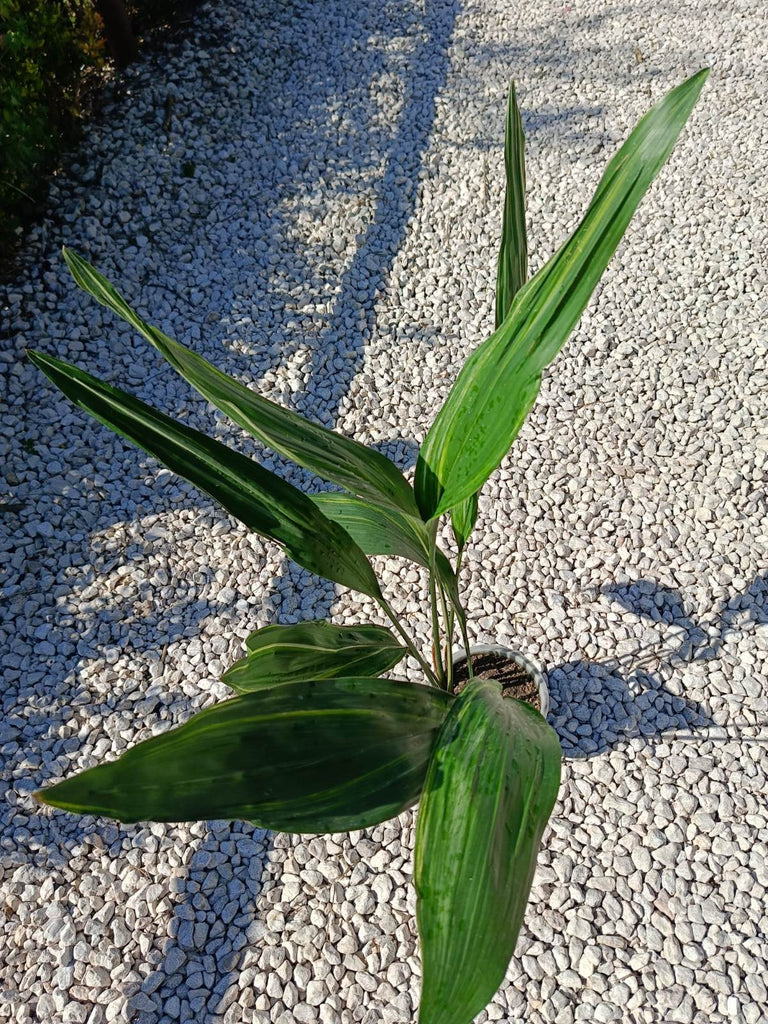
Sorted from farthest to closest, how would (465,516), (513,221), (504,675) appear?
(504,675)
(465,516)
(513,221)

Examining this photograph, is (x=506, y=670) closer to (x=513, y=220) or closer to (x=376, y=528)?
(x=376, y=528)

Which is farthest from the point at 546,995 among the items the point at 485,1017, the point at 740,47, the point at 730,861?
the point at 740,47

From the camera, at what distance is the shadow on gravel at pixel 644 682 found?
1.83m

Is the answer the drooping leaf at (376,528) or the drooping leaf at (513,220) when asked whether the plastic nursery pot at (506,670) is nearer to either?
the drooping leaf at (376,528)

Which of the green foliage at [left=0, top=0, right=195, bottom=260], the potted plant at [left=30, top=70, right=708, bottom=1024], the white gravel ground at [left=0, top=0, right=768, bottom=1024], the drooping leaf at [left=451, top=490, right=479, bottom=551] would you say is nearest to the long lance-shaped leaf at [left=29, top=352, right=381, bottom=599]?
the potted plant at [left=30, top=70, right=708, bottom=1024]

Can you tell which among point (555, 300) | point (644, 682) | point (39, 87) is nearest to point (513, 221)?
point (555, 300)

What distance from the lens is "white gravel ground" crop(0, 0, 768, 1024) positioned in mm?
1585

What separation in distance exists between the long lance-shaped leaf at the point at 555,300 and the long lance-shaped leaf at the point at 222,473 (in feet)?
0.58

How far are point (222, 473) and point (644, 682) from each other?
123 centimetres

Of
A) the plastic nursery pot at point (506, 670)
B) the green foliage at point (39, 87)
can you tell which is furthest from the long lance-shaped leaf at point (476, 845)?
the green foliage at point (39, 87)

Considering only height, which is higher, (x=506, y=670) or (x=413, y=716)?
(x=413, y=716)

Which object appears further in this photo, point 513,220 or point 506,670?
point 506,670

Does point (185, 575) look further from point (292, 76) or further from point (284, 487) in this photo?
point (292, 76)

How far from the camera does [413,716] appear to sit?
3.44 feet
